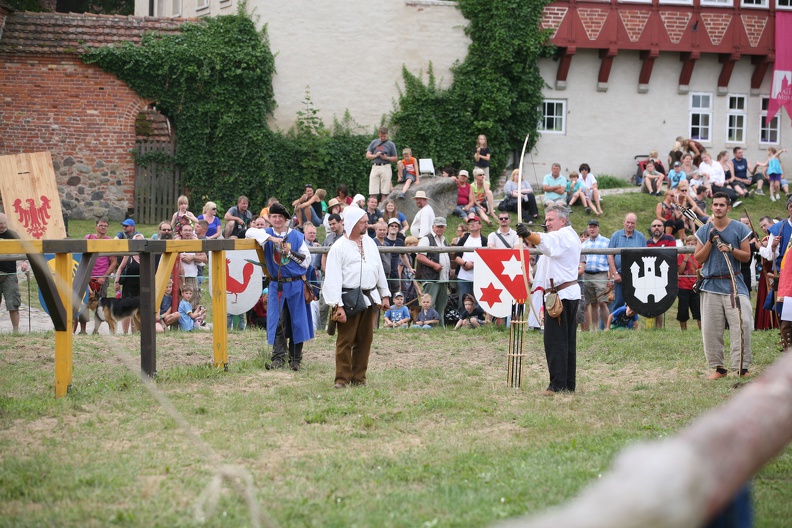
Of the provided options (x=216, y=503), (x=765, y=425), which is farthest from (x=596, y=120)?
(x=765, y=425)

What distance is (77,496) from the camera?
19.7 ft

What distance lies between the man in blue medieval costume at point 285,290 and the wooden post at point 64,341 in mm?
2693

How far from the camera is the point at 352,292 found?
408 inches

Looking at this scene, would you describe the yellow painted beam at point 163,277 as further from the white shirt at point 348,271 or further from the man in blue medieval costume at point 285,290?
the white shirt at point 348,271

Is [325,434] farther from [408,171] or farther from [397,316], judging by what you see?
[408,171]

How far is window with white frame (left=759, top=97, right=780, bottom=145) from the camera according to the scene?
29984 mm

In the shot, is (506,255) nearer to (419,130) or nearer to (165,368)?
(165,368)

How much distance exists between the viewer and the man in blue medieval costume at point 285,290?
11.4 metres

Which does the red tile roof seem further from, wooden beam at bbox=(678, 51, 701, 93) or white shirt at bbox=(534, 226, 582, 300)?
white shirt at bbox=(534, 226, 582, 300)

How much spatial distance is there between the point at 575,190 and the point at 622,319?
9.72m

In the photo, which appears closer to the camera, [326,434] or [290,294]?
[326,434]

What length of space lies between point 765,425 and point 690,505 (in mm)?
586

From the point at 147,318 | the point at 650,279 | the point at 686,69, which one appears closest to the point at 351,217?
the point at 147,318

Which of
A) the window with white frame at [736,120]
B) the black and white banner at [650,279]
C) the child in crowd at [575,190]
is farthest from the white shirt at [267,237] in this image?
the window with white frame at [736,120]
